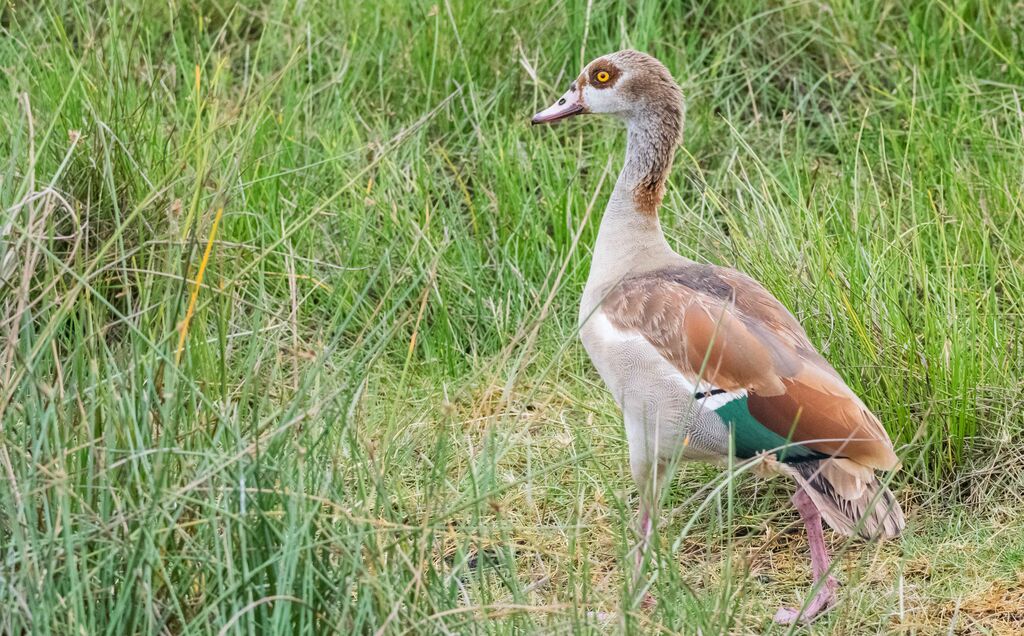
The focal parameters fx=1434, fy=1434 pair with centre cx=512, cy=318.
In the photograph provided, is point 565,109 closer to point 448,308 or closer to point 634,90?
point 634,90

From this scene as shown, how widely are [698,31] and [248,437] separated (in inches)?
136

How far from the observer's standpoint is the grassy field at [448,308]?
2566mm

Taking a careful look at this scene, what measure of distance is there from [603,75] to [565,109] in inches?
7.8

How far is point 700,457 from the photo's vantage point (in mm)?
3506

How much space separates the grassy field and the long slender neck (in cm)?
10

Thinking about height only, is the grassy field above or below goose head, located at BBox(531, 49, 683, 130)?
below

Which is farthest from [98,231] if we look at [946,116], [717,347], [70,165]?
[946,116]

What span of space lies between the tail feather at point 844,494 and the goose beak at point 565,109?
1.42 m

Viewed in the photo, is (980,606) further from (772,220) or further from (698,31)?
(698,31)

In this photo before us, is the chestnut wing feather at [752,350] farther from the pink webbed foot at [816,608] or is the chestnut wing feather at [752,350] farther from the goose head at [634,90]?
the goose head at [634,90]

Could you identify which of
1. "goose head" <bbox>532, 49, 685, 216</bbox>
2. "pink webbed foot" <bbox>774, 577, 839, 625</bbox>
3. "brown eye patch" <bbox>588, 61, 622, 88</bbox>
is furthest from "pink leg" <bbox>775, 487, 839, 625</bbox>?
"brown eye patch" <bbox>588, 61, 622, 88</bbox>

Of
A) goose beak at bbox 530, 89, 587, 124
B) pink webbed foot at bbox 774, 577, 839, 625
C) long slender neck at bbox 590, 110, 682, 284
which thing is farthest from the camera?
goose beak at bbox 530, 89, 587, 124

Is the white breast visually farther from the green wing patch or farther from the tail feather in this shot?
the tail feather

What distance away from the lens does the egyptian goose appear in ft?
10.7
